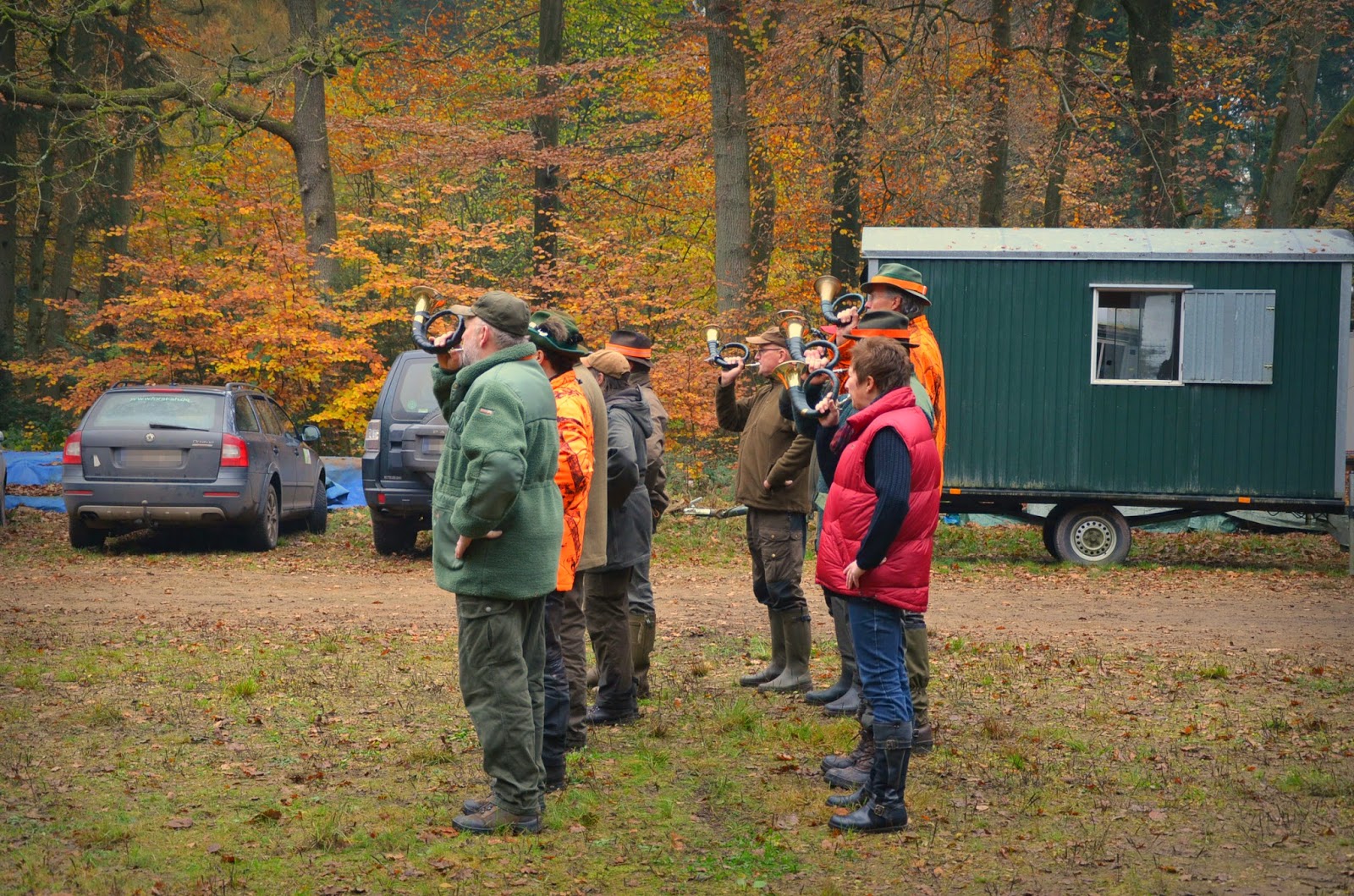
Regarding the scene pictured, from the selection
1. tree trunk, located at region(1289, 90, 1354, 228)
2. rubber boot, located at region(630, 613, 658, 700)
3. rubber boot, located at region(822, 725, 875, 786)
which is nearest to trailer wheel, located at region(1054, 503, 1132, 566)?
tree trunk, located at region(1289, 90, 1354, 228)

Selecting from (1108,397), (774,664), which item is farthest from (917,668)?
(1108,397)

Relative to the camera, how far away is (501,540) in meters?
4.77

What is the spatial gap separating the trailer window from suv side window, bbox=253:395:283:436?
871 centimetres

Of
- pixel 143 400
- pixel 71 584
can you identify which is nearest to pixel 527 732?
pixel 71 584

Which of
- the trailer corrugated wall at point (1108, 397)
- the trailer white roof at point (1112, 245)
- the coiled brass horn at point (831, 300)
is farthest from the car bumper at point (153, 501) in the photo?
the coiled brass horn at point (831, 300)

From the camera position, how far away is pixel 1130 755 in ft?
20.1

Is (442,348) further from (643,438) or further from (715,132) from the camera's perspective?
(715,132)

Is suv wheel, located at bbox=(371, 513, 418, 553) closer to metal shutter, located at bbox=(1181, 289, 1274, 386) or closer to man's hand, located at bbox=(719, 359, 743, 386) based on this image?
man's hand, located at bbox=(719, 359, 743, 386)

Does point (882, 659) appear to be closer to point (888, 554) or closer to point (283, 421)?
point (888, 554)

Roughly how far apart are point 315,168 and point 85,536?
29.7ft

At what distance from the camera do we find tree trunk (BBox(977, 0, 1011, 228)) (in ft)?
63.7

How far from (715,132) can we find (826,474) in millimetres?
12371

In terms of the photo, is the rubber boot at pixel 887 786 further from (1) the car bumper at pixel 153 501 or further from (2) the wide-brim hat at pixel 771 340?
(1) the car bumper at pixel 153 501

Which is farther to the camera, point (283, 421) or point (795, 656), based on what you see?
point (283, 421)
